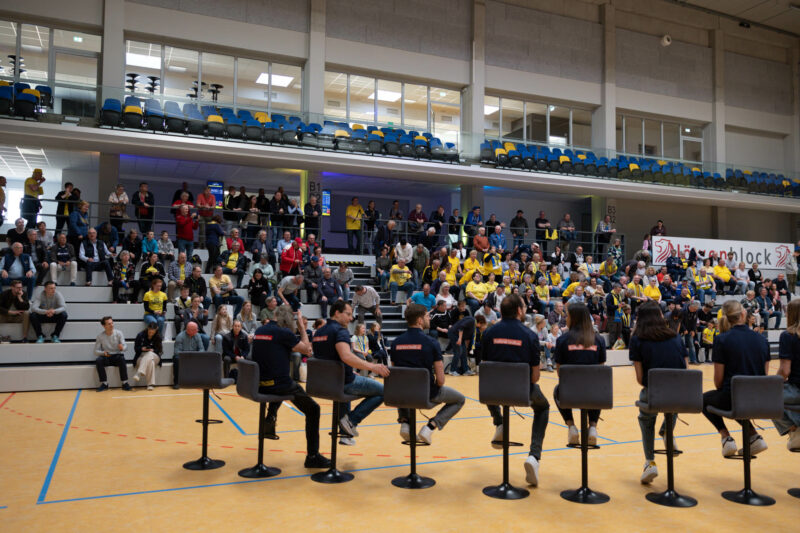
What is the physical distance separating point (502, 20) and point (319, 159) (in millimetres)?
9598

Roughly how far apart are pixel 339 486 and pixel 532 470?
5.65ft

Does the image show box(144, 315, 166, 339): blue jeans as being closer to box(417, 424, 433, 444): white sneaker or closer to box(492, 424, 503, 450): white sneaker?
box(417, 424, 433, 444): white sneaker

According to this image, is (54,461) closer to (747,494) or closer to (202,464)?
(202,464)

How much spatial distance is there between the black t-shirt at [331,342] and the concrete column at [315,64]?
14849mm

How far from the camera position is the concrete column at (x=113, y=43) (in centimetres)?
1739

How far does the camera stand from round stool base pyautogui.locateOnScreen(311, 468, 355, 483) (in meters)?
5.66

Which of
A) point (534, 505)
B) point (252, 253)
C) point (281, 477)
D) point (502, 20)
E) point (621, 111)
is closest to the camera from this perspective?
point (534, 505)

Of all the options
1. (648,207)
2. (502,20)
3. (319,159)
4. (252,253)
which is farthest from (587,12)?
(252,253)

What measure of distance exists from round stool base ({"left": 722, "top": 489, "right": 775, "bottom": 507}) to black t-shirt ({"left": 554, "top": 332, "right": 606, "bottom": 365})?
1.53 m

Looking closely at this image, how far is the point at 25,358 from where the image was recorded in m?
11.2

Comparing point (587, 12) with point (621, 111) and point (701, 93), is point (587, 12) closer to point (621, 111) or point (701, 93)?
point (621, 111)

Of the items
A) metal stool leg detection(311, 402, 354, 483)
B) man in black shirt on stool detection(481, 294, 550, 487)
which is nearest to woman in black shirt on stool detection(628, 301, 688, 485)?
man in black shirt on stool detection(481, 294, 550, 487)

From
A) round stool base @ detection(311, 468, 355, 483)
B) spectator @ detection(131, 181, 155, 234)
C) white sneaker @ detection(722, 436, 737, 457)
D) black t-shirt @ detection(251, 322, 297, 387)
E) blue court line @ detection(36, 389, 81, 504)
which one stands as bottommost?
blue court line @ detection(36, 389, 81, 504)

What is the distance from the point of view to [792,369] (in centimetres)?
561
